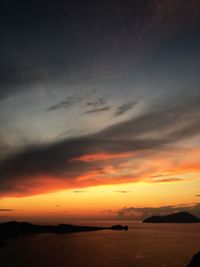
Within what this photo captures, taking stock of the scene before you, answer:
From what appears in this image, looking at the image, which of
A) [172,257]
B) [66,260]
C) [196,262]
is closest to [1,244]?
[66,260]

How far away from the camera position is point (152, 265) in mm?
83375

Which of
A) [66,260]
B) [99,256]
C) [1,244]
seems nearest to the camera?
[66,260]

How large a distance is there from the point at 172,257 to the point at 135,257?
1368 cm

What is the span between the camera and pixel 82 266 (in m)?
81.8

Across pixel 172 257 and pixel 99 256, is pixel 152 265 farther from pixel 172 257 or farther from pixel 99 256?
pixel 99 256

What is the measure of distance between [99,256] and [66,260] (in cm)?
1443

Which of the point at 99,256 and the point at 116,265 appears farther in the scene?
the point at 99,256

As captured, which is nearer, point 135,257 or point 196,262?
point 196,262

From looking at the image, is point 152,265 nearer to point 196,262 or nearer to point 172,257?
point 172,257

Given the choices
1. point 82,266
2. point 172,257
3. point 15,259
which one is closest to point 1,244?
point 15,259

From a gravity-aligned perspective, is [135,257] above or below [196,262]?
below

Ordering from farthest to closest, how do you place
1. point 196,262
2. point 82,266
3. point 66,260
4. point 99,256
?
point 99,256 < point 66,260 < point 82,266 < point 196,262

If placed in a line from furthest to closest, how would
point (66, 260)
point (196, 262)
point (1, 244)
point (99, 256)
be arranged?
point (1, 244) → point (99, 256) → point (66, 260) → point (196, 262)

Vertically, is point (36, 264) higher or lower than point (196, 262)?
lower
